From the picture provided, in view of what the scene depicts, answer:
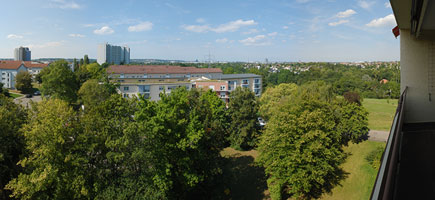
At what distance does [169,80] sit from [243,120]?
24.3m

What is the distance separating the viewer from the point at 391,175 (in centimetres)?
112

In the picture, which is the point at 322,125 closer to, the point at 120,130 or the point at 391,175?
the point at 120,130

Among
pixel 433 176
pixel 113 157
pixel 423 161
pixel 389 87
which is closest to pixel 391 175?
pixel 433 176

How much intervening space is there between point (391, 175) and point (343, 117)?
69.1 ft

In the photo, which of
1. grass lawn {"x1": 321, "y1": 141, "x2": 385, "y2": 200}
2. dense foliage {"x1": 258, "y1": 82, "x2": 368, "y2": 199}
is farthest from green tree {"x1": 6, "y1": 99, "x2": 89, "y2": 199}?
grass lawn {"x1": 321, "y1": 141, "x2": 385, "y2": 200}

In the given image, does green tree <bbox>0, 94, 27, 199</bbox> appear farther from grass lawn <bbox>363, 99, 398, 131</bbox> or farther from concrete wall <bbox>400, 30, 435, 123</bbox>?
grass lawn <bbox>363, 99, 398, 131</bbox>

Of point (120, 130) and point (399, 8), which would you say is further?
point (120, 130)

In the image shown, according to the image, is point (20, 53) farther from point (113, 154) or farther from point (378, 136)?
point (378, 136)

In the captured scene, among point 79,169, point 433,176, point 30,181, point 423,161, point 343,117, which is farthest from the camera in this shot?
point 343,117

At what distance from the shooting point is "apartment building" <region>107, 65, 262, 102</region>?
32844 mm

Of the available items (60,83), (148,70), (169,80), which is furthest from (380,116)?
(148,70)

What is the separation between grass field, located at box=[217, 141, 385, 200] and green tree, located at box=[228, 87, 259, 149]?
2687 mm

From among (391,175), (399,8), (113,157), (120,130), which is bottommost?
(113,157)

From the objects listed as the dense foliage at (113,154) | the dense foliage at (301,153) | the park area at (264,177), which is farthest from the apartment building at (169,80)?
the dense foliage at (301,153)
